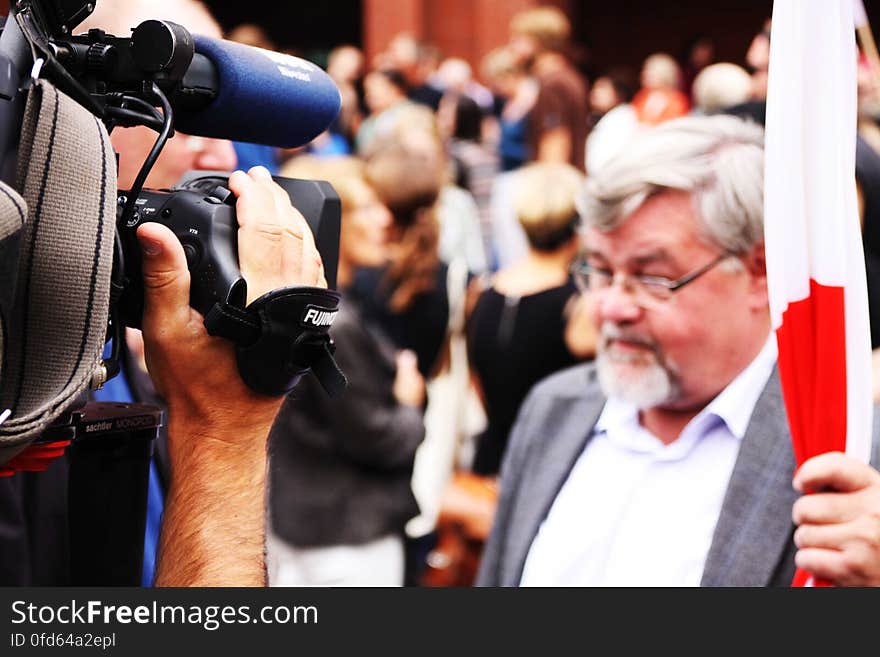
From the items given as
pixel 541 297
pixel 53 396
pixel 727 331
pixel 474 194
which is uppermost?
pixel 474 194

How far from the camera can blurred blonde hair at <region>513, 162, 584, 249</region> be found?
150 inches

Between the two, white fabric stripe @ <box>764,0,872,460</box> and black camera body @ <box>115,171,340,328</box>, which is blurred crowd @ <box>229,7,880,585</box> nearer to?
white fabric stripe @ <box>764,0,872,460</box>

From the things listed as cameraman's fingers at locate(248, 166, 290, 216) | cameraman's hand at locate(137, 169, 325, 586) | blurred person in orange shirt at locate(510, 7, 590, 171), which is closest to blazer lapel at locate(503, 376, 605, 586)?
cameraman's hand at locate(137, 169, 325, 586)

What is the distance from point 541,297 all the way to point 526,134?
3.67 m

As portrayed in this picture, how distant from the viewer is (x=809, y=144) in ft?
4.37

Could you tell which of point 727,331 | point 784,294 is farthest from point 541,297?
point 784,294

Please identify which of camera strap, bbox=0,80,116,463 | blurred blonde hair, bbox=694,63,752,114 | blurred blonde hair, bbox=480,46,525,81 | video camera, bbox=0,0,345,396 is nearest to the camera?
camera strap, bbox=0,80,116,463

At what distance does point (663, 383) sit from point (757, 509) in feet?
1.13

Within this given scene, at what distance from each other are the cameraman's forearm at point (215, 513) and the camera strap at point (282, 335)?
0.27 ft

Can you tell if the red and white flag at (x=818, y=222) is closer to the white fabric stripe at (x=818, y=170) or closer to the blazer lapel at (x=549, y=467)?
the white fabric stripe at (x=818, y=170)

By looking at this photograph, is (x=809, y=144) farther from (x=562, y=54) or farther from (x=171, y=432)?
(x=562, y=54)

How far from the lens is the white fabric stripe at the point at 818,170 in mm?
1308

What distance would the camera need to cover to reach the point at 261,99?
4.28 feet

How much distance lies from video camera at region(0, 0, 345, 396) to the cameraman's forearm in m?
0.09
